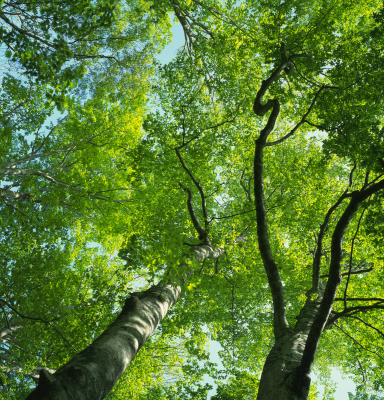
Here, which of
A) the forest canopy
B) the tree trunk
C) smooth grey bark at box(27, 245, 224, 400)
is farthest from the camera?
the forest canopy

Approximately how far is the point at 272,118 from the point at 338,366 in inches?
491

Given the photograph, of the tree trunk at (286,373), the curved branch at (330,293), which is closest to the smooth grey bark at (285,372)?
the tree trunk at (286,373)

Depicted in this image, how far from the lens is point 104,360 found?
1944 mm

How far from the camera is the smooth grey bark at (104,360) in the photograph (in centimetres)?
151

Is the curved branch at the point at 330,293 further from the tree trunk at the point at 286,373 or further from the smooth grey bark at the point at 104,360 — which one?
the smooth grey bark at the point at 104,360

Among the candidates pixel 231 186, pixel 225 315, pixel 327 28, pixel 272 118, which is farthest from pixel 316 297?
pixel 231 186

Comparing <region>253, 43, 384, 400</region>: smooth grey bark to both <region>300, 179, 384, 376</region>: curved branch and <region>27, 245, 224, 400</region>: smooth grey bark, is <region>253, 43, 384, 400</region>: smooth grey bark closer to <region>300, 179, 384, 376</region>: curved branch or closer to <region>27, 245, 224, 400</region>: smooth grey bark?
<region>300, 179, 384, 376</region>: curved branch

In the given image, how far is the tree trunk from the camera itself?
88.0 inches

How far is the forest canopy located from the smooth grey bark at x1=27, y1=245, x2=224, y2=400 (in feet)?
0.05

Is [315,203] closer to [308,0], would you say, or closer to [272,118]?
[272,118]

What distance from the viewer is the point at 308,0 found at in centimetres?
611

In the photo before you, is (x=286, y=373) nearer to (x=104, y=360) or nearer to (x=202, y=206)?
(x=104, y=360)

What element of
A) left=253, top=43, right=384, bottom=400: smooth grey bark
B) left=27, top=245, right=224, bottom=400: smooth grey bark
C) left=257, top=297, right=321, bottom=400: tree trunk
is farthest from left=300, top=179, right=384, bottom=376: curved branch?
left=27, top=245, right=224, bottom=400: smooth grey bark

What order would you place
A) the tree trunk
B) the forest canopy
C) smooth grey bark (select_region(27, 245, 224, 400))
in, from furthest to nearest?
the forest canopy, the tree trunk, smooth grey bark (select_region(27, 245, 224, 400))
